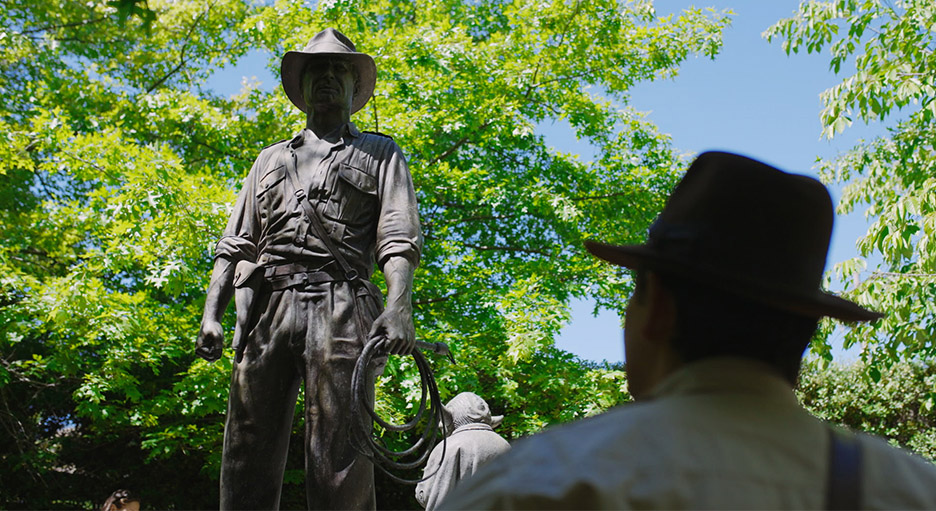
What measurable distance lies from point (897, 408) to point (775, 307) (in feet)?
54.2

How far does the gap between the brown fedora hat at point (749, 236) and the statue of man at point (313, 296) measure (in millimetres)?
2928

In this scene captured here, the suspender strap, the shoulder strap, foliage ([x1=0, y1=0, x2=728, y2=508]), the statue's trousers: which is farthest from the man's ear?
foliage ([x1=0, y1=0, x2=728, y2=508])

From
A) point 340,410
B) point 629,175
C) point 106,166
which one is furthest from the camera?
point 629,175

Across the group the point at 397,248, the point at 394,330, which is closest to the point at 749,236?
the point at 394,330

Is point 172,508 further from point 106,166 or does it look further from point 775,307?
point 775,307

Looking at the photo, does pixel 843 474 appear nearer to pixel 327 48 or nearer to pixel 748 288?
pixel 748 288

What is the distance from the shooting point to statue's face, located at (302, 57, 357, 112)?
486cm

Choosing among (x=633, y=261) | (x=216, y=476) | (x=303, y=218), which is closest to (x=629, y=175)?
(x=216, y=476)

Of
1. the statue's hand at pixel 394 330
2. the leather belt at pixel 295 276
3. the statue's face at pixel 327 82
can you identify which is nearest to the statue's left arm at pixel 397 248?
the statue's hand at pixel 394 330

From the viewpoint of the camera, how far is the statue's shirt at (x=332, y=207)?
452 centimetres

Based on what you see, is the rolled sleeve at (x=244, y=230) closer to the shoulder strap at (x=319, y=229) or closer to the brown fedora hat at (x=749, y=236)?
the shoulder strap at (x=319, y=229)

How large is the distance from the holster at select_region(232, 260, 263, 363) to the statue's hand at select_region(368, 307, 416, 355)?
2.19ft

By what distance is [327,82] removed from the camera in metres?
4.87

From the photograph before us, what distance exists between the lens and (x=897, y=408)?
16.1m
